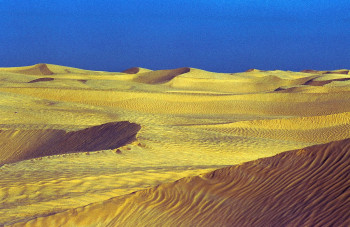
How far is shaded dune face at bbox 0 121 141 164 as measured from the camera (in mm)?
15945

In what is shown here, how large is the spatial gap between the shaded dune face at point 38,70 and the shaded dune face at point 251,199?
2099 inches

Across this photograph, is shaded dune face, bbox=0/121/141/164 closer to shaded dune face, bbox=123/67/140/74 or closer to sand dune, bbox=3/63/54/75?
sand dune, bbox=3/63/54/75

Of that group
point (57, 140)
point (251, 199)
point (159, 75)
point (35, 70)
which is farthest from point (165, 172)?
A: point (35, 70)

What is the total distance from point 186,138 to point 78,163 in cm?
531

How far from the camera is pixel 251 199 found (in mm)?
7473

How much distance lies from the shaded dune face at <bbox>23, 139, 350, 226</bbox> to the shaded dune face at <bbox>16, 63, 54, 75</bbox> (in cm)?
5332

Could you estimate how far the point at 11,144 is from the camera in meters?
17.8

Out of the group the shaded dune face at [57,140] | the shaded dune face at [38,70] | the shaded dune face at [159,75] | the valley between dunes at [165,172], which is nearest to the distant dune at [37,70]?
the shaded dune face at [38,70]

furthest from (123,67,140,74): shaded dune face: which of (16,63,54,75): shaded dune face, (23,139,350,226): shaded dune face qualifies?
(23,139,350,226): shaded dune face

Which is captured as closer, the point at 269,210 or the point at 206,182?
the point at 269,210

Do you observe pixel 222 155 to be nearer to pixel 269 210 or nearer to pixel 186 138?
pixel 186 138

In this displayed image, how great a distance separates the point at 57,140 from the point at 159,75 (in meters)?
42.6

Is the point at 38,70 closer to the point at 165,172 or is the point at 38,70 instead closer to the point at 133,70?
the point at 133,70

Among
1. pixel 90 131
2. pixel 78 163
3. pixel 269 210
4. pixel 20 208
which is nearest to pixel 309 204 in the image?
pixel 269 210
